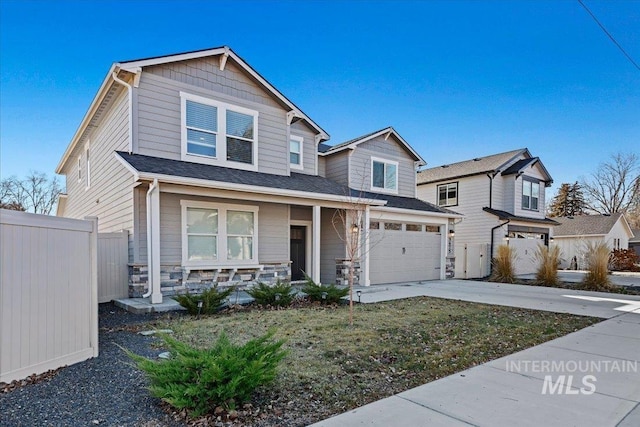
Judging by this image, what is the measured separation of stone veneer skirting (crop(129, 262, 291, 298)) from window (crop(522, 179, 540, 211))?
14780 millimetres

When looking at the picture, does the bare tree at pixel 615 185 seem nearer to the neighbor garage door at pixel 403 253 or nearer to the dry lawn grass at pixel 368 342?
the neighbor garage door at pixel 403 253

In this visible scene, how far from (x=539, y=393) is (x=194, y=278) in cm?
764

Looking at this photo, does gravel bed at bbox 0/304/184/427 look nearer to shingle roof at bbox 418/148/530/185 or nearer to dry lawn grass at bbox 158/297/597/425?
dry lawn grass at bbox 158/297/597/425

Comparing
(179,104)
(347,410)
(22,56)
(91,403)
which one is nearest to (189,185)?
(179,104)

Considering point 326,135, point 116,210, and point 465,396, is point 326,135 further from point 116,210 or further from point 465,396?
point 465,396

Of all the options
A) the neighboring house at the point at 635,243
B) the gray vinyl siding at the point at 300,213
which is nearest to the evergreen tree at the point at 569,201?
the neighboring house at the point at 635,243

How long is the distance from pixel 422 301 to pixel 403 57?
939 centimetres

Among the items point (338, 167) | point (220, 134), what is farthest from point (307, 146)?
point (220, 134)

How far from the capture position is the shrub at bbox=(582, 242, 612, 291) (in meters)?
11.9

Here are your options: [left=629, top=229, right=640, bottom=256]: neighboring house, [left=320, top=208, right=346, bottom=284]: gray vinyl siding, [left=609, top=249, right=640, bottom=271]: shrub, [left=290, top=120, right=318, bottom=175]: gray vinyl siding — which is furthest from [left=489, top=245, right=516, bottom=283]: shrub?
[left=629, top=229, right=640, bottom=256]: neighboring house

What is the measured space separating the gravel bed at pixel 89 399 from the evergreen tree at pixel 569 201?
4426cm

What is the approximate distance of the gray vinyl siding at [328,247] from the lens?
1229cm

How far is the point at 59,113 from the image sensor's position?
15.7 meters

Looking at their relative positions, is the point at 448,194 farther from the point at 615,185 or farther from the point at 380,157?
the point at 615,185
